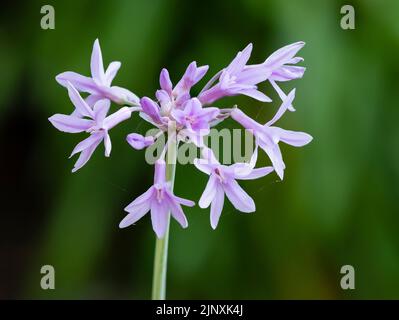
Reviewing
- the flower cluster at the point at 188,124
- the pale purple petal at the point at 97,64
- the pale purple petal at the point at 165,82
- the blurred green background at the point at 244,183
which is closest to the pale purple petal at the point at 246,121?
the flower cluster at the point at 188,124

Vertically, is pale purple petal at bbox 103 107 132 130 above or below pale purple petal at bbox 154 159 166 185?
above

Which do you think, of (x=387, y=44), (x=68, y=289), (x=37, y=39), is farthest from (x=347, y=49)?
(x=68, y=289)
